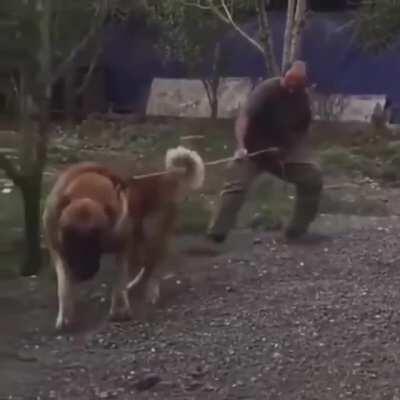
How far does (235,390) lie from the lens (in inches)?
251

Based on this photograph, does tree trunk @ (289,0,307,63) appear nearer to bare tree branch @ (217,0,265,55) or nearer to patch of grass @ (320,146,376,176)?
bare tree branch @ (217,0,265,55)

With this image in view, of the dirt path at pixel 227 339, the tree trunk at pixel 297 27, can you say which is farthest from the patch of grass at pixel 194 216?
the tree trunk at pixel 297 27

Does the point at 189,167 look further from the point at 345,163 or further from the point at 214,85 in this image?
the point at 214,85

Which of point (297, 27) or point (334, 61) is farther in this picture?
point (334, 61)

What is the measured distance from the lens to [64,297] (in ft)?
25.3

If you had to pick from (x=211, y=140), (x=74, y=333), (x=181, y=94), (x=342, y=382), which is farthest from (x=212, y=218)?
(x=181, y=94)

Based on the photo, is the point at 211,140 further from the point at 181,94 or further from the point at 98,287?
the point at 98,287

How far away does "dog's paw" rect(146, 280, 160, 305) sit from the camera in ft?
27.5

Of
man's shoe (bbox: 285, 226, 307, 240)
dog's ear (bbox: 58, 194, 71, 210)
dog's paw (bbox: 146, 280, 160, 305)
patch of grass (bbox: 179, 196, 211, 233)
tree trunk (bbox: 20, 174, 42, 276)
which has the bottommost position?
man's shoe (bbox: 285, 226, 307, 240)

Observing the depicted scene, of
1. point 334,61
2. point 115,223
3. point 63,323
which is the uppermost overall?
point 115,223

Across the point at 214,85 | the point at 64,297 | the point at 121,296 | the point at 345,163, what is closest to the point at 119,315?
the point at 121,296

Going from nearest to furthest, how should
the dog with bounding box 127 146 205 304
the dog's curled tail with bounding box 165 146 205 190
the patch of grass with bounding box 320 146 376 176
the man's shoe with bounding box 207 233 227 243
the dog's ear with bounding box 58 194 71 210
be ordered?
1. the dog's ear with bounding box 58 194 71 210
2. the dog with bounding box 127 146 205 304
3. the dog's curled tail with bounding box 165 146 205 190
4. the man's shoe with bounding box 207 233 227 243
5. the patch of grass with bounding box 320 146 376 176

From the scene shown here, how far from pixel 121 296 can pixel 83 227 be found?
867mm

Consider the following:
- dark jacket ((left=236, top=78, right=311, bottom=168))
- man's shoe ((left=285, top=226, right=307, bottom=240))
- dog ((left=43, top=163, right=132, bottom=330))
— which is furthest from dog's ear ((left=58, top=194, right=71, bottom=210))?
man's shoe ((left=285, top=226, right=307, bottom=240))
